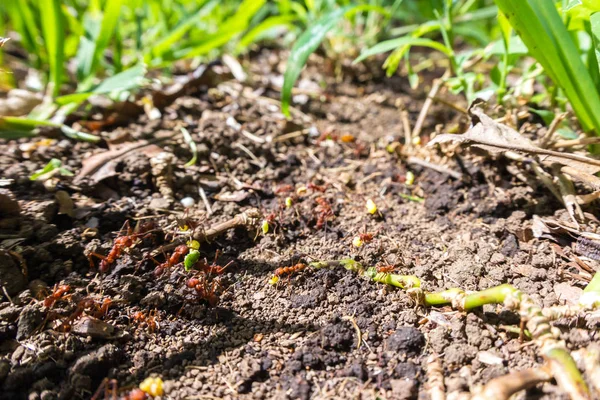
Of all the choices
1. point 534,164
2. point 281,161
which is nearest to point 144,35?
point 281,161

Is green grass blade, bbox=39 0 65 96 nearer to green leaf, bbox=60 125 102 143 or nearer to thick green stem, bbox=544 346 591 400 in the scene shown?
green leaf, bbox=60 125 102 143

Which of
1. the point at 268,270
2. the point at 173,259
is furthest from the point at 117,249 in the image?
the point at 268,270

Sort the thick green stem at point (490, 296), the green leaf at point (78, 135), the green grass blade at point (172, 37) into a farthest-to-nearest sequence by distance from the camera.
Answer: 1. the green grass blade at point (172, 37)
2. the green leaf at point (78, 135)
3. the thick green stem at point (490, 296)

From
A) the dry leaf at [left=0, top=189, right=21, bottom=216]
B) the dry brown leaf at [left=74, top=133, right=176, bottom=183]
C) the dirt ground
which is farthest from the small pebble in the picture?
the dry leaf at [left=0, top=189, right=21, bottom=216]

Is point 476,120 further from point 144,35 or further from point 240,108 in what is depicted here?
point 144,35

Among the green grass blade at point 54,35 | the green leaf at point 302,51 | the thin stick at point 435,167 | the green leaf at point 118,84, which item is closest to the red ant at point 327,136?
the green leaf at point 302,51

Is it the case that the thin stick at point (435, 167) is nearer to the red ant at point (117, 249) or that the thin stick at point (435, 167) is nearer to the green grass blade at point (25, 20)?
the red ant at point (117, 249)

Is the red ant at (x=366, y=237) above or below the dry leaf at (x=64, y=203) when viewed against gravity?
below

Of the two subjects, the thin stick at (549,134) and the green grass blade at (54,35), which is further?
the green grass blade at (54,35)

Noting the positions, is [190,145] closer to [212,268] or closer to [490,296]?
[212,268]
